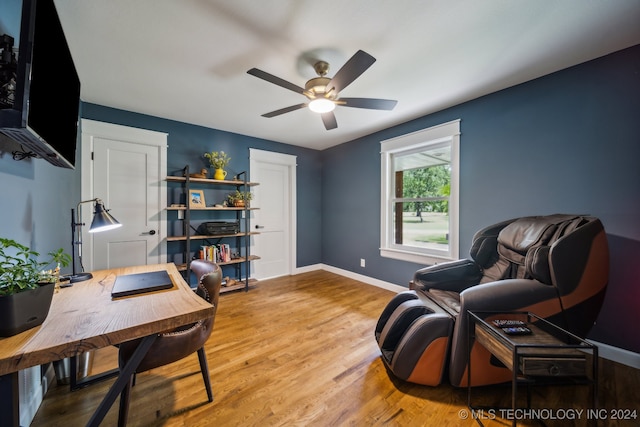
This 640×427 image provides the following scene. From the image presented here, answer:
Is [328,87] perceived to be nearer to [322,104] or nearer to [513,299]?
[322,104]

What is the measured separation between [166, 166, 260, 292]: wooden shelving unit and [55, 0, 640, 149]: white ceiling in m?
1.12

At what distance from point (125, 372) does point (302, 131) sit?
11.4 feet

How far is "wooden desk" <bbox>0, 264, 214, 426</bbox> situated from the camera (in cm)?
75

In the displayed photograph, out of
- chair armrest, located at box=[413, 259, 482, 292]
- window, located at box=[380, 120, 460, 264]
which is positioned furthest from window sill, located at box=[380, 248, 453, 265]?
chair armrest, located at box=[413, 259, 482, 292]

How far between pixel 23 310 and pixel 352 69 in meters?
2.03

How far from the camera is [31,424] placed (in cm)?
136

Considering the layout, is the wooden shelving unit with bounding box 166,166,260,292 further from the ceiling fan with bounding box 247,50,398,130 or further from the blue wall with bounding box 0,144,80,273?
the ceiling fan with bounding box 247,50,398,130

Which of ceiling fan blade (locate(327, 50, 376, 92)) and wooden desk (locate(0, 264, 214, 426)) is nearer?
wooden desk (locate(0, 264, 214, 426))

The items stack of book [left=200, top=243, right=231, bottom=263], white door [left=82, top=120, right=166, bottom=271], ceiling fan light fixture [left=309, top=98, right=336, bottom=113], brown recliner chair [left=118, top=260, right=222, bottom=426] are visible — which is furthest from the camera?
stack of book [left=200, top=243, right=231, bottom=263]

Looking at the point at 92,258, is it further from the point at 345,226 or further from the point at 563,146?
the point at 563,146

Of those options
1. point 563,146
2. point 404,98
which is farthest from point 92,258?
point 563,146

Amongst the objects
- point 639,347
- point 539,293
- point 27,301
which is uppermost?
point 27,301

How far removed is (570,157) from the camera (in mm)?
2158

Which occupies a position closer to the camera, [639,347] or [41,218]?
[41,218]
